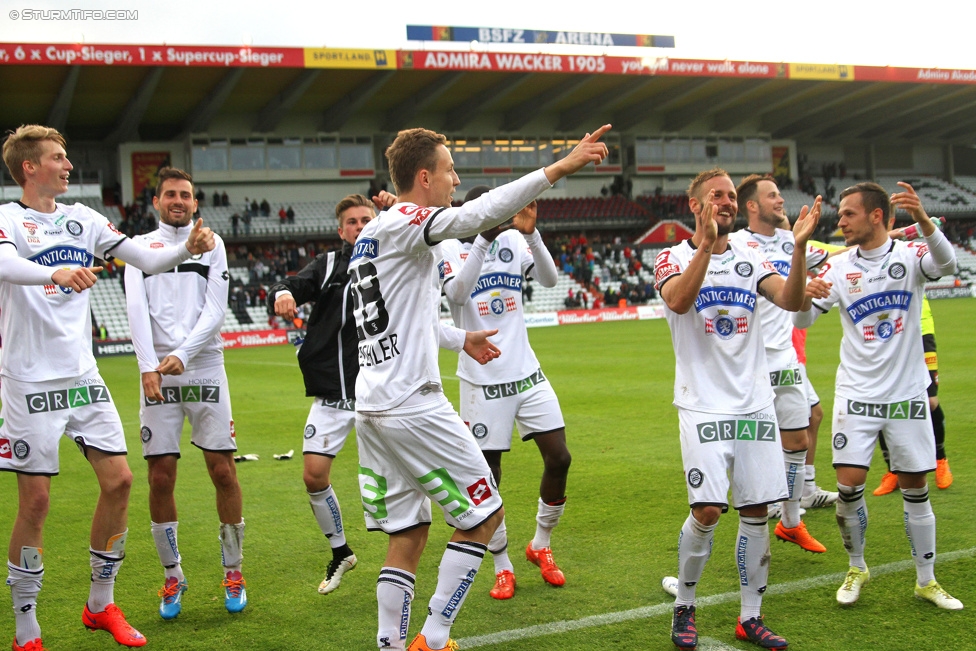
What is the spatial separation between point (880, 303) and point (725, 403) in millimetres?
1296

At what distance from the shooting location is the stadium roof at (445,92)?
3666 cm

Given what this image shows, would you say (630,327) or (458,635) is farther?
(630,327)

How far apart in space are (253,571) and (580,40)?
4605 centimetres

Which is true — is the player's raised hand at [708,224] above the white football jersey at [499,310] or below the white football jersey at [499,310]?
above

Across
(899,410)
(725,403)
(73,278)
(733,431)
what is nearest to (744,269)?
(725,403)

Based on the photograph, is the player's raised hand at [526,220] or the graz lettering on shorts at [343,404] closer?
the player's raised hand at [526,220]

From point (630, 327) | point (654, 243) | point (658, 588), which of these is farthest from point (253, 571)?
point (654, 243)

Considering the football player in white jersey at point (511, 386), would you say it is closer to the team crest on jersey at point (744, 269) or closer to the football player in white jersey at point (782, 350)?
the team crest on jersey at point (744, 269)

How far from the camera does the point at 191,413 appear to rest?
525 cm

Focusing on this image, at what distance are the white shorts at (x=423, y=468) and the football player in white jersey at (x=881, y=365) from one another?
84.8 inches

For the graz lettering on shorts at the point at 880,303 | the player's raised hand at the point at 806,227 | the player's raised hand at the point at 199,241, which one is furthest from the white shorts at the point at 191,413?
the graz lettering on shorts at the point at 880,303

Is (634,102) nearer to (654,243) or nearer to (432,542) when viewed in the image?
(654,243)

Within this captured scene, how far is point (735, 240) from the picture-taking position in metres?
4.81

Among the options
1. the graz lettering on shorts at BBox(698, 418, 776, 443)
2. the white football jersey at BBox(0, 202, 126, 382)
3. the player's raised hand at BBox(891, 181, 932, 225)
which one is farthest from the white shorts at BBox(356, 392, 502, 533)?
the player's raised hand at BBox(891, 181, 932, 225)
